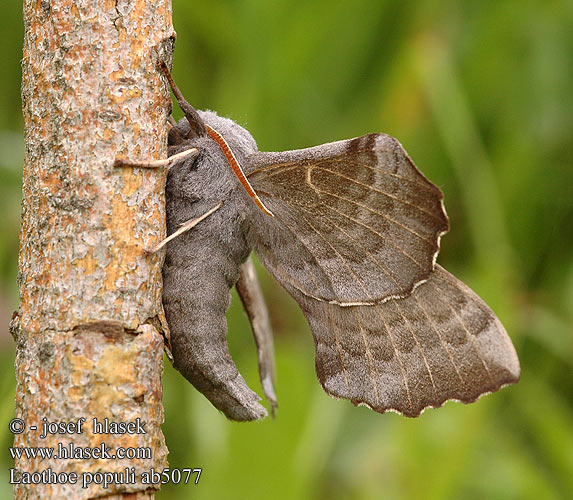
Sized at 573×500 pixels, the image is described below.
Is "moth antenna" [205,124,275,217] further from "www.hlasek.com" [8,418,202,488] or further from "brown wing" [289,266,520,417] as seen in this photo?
"www.hlasek.com" [8,418,202,488]

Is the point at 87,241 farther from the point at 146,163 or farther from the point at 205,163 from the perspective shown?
the point at 205,163

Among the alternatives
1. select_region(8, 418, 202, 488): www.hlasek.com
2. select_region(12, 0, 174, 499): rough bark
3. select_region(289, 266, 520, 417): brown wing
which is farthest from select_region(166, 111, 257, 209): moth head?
select_region(8, 418, 202, 488): www.hlasek.com

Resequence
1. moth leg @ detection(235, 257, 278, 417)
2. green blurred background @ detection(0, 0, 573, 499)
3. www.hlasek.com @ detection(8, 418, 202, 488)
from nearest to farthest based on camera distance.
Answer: www.hlasek.com @ detection(8, 418, 202, 488) < moth leg @ detection(235, 257, 278, 417) < green blurred background @ detection(0, 0, 573, 499)

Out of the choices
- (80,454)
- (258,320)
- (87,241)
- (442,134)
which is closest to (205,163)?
(87,241)

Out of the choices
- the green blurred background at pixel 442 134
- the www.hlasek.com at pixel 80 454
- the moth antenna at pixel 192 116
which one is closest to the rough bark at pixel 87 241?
the www.hlasek.com at pixel 80 454

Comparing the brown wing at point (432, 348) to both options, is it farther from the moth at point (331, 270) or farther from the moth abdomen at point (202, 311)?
the moth abdomen at point (202, 311)

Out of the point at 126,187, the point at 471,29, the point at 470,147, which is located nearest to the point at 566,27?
the point at 471,29
